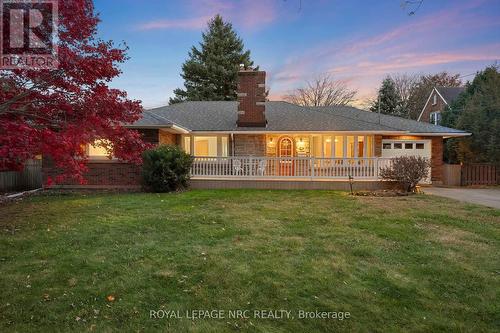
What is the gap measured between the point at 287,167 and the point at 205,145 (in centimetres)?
525

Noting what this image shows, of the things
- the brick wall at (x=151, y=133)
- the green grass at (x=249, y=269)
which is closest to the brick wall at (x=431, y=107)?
the green grass at (x=249, y=269)

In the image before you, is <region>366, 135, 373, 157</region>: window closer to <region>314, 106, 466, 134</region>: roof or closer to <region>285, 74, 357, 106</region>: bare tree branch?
<region>314, 106, 466, 134</region>: roof

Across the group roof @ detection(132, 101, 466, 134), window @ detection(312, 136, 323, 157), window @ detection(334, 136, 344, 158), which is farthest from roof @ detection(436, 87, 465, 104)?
window @ detection(312, 136, 323, 157)

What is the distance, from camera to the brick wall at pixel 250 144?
51.8 ft

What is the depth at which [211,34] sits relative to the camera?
3503 centimetres

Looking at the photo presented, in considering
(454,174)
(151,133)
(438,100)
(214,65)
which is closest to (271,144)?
(151,133)

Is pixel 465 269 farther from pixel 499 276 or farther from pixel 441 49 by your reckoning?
pixel 441 49

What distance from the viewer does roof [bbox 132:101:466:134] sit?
579 inches

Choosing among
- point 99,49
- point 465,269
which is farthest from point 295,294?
point 99,49

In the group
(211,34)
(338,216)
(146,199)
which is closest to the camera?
(338,216)

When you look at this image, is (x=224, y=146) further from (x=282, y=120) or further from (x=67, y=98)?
(x=67, y=98)

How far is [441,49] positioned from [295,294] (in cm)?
1536

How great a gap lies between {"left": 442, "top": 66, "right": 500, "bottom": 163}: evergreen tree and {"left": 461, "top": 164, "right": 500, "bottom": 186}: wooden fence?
633 mm

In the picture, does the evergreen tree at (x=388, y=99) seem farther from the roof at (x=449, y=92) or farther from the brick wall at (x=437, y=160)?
the brick wall at (x=437, y=160)
